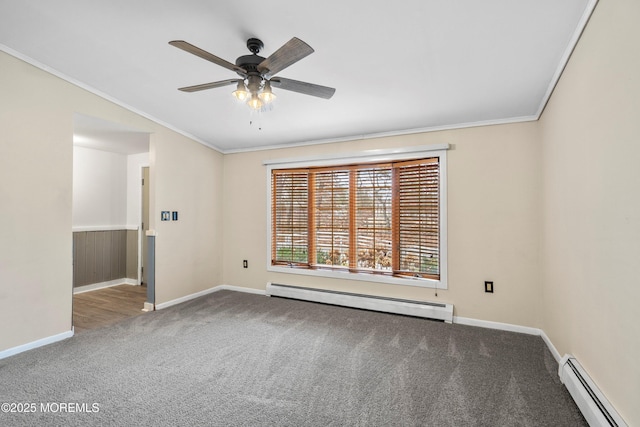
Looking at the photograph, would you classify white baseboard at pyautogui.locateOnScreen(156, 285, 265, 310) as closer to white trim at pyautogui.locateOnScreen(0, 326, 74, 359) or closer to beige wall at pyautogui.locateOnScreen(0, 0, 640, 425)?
beige wall at pyautogui.locateOnScreen(0, 0, 640, 425)

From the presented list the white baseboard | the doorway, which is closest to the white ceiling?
the doorway

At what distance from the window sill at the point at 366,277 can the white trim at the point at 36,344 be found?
2453 mm

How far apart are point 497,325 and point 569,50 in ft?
8.90

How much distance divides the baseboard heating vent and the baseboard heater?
52.0 inches

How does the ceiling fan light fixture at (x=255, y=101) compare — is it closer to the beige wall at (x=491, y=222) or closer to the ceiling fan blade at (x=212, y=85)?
the ceiling fan blade at (x=212, y=85)

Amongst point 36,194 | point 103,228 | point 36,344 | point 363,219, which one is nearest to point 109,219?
point 103,228

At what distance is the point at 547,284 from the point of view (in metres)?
2.82

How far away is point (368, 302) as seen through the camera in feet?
12.4

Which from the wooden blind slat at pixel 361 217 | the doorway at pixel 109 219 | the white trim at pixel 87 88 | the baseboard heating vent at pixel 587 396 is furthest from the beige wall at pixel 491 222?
the doorway at pixel 109 219

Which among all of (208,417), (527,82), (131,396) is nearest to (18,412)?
(131,396)

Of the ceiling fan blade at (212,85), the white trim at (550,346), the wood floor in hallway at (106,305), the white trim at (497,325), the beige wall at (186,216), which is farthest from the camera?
the beige wall at (186,216)

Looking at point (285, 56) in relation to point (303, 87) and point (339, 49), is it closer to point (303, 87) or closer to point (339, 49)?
point (303, 87)

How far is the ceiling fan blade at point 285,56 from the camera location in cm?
159

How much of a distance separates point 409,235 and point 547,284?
57.5 inches
